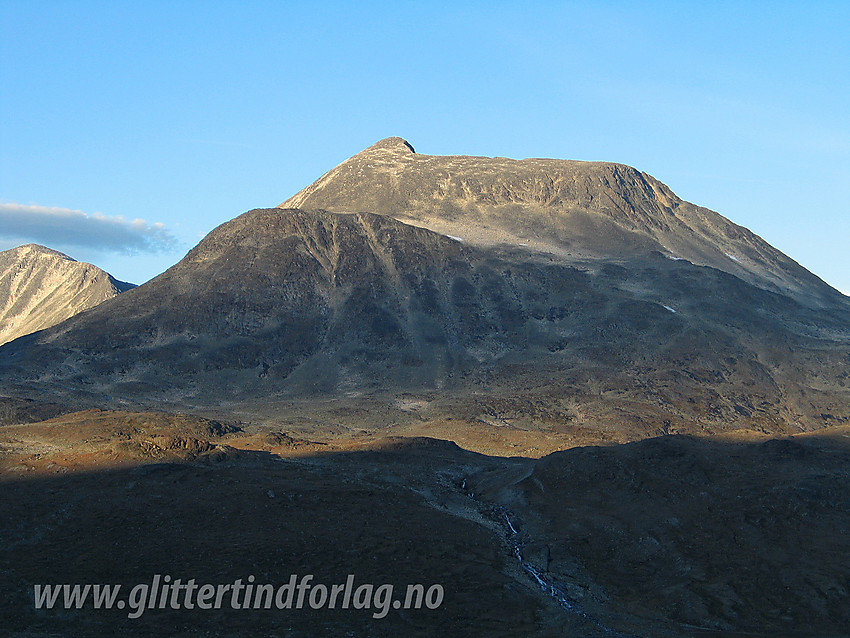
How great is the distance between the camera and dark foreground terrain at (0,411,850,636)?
140 ft

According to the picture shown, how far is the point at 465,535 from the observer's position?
54.8 m

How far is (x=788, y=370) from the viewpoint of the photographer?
188 meters

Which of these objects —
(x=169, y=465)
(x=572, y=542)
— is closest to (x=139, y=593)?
(x=169, y=465)

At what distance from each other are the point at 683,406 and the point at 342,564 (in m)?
127

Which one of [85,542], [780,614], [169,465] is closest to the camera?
[780,614]

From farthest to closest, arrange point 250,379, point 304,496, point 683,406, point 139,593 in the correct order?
1. point 250,379
2. point 683,406
3. point 304,496
4. point 139,593

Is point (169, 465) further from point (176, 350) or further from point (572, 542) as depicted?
point (176, 350)

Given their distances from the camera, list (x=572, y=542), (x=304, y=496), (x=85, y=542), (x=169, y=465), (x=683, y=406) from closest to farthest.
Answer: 1. (x=85, y=542)
2. (x=572, y=542)
3. (x=304, y=496)
4. (x=169, y=465)
5. (x=683, y=406)

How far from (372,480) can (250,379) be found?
369 ft

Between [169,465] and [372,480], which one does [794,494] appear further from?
[169,465]

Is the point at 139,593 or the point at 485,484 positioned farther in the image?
the point at 485,484

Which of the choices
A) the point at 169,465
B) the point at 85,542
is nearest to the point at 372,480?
the point at 169,465

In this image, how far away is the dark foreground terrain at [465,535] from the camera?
140 feet

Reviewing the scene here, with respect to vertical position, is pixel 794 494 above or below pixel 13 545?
above
